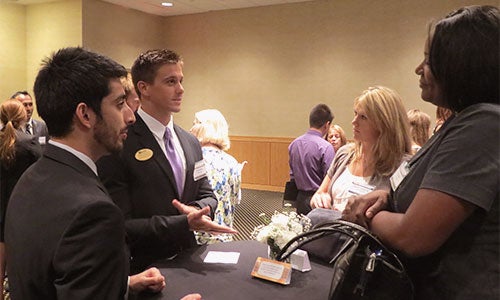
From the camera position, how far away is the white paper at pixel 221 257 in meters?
1.79

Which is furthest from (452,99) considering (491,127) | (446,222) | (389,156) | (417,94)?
(417,94)

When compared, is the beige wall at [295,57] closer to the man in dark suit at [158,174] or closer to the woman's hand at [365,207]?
the man in dark suit at [158,174]

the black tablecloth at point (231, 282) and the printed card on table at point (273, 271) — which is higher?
the printed card on table at point (273, 271)

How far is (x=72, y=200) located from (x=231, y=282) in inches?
29.7

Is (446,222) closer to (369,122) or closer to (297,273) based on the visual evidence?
(297,273)

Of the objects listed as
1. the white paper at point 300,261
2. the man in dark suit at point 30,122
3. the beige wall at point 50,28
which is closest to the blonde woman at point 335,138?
the man in dark suit at point 30,122

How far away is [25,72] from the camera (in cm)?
810

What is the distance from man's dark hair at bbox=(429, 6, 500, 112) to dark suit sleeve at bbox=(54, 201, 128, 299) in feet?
2.88

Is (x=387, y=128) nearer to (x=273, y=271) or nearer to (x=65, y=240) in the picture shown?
(x=273, y=271)

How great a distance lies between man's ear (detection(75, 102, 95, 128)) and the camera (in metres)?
1.21

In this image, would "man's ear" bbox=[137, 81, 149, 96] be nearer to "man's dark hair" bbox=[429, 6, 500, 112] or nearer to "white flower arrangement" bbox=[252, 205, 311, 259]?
"white flower arrangement" bbox=[252, 205, 311, 259]

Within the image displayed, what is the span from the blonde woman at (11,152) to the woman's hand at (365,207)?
10.0 ft

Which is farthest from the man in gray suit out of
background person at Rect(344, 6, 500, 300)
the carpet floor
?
background person at Rect(344, 6, 500, 300)

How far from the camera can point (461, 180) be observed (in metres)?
0.91
